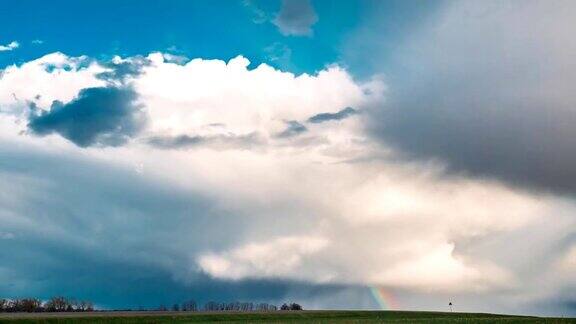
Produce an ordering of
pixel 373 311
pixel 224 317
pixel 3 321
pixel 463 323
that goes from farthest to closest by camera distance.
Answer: pixel 373 311
pixel 224 317
pixel 3 321
pixel 463 323

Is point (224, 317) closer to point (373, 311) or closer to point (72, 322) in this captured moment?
point (72, 322)

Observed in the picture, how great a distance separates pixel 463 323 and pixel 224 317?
5746 centimetres

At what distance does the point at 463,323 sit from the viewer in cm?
10362

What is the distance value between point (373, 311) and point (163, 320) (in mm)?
76771

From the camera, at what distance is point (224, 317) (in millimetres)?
141250

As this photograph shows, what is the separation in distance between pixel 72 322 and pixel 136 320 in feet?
39.3

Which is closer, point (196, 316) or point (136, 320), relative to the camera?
point (136, 320)

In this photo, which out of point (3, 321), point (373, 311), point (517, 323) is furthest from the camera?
point (373, 311)

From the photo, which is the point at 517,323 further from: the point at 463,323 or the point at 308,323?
the point at 308,323

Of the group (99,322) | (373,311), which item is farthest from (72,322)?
(373,311)

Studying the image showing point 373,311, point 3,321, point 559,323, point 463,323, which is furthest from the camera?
point 373,311

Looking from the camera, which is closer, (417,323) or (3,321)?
(417,323)

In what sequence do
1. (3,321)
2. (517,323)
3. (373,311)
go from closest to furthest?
(517,323), (3,321), (373,311)

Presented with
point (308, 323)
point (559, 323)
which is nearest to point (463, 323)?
point (559, 323)
